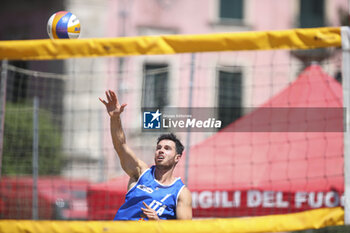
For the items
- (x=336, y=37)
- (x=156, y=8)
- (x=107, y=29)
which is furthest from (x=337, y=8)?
(x=336, y=37)

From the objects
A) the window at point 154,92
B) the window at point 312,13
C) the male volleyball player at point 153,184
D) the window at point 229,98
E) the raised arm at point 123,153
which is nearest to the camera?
the male volleyball player at point 153,184

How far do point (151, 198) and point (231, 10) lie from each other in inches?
494

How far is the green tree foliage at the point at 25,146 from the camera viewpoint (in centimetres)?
868

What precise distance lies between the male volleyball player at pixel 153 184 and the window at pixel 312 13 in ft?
42.7

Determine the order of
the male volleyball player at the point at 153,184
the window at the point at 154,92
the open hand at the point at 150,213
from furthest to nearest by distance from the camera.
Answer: the window at the point at 154,92 < the male volleyball player at the point at 153,184 < the open hand at the point at 150,213

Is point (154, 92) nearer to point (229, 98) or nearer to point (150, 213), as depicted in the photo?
point (229, 98)

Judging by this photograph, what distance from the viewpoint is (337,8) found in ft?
52.4

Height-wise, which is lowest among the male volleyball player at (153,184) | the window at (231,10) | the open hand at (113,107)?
the male volleyball player at (153,184)

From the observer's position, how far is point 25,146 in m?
8.92

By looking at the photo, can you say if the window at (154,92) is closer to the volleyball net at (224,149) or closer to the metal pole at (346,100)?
the volleyball net at (224,149)

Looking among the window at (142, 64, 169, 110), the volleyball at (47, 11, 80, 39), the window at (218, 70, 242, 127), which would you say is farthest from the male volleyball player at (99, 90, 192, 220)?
the window at (218, 70, 242, 127)

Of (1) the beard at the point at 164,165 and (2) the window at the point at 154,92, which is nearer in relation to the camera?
(1) the beard at the point at 164,165

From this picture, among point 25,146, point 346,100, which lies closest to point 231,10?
point 25,146

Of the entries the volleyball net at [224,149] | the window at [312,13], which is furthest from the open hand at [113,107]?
the window at [312,13]
